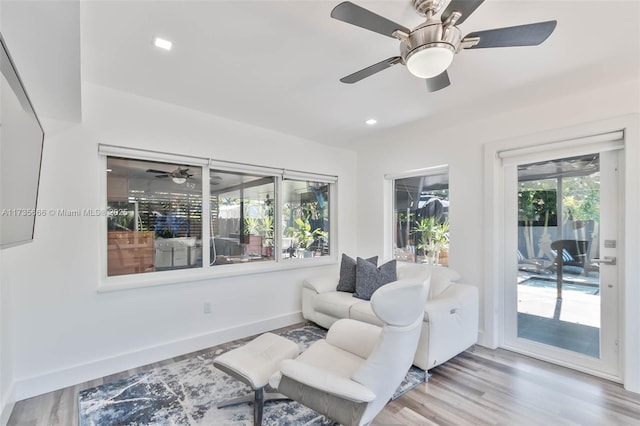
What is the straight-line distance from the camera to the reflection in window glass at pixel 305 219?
4.02 metres

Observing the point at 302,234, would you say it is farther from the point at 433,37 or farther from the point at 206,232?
the point at 433,37

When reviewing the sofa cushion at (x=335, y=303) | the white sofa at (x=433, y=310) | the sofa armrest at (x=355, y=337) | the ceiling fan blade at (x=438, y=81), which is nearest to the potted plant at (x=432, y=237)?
the white sofa at (x=433, y=310)

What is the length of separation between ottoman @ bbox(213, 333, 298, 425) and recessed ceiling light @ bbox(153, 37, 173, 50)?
209 centimetres

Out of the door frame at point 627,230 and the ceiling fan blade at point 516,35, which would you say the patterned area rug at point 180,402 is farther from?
the ceiling fan blade at point 516,35

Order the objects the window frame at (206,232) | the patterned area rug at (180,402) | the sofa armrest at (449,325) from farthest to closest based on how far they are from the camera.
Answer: the window frame at (206,232) < the sofa armrest at (449,325) < the patterned area rug at (180,402)

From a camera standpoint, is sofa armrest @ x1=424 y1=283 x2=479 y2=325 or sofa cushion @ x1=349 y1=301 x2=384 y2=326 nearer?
sofa armrest @ x1=424 y1=283 x2=479 y2=325

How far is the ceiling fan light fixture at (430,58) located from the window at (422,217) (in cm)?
225

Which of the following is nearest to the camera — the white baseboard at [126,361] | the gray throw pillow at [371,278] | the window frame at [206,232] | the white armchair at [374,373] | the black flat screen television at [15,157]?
the black flat screen television at [15,157]

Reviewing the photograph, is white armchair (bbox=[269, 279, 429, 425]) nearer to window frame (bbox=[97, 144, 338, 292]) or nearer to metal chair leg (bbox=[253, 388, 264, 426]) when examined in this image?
metal chair leg (bbox=[253, 388, 264, 426])

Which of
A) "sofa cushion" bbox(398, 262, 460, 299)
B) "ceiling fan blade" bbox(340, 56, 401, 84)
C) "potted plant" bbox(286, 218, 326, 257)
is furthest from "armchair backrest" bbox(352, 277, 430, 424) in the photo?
"potted plant" bbox(286, 218, 326, 257)

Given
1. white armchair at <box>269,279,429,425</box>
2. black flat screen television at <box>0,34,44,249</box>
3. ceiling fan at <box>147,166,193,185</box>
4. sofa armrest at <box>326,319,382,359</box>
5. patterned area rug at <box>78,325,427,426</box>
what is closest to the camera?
black flat screen television at <box>0,34,44,249</box>

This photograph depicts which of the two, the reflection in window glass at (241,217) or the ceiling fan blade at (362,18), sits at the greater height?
the ceiling fan blade at (362,18)

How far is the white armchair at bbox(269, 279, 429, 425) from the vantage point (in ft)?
4.76

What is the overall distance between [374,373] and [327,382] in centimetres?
24
